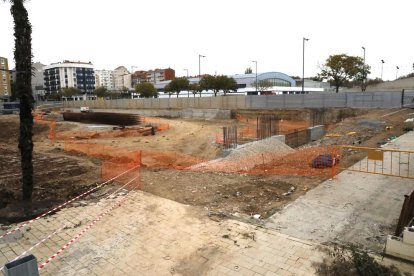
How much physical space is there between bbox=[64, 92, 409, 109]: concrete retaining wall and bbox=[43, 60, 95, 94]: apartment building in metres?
92.8

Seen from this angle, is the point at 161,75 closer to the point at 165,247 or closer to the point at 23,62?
the point at 23,62

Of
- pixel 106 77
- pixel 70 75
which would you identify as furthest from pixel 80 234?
pixel 106 77

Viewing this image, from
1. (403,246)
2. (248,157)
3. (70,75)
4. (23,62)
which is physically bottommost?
(248,157)

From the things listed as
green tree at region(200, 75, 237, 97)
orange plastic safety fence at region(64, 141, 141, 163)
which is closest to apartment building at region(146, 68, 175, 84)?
green tree at region(200, 75, 237, 97)

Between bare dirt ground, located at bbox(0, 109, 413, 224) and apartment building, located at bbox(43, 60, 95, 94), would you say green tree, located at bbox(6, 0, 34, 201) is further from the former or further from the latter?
apartment building, located at bbox(43, 60, 95, 94)

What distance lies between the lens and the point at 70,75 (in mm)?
139625

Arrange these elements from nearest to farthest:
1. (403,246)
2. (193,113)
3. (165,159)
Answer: (403,246), (165,159), (193,113)

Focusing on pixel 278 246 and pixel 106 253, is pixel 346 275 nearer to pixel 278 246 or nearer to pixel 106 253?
pixel 278 246

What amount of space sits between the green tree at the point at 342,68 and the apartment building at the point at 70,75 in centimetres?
11491

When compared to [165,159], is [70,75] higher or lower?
higher

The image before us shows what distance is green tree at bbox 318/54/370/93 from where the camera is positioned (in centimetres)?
4194

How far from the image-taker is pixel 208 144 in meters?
24.1

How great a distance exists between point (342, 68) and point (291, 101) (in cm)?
939

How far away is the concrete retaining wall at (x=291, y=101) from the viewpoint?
3319cm
